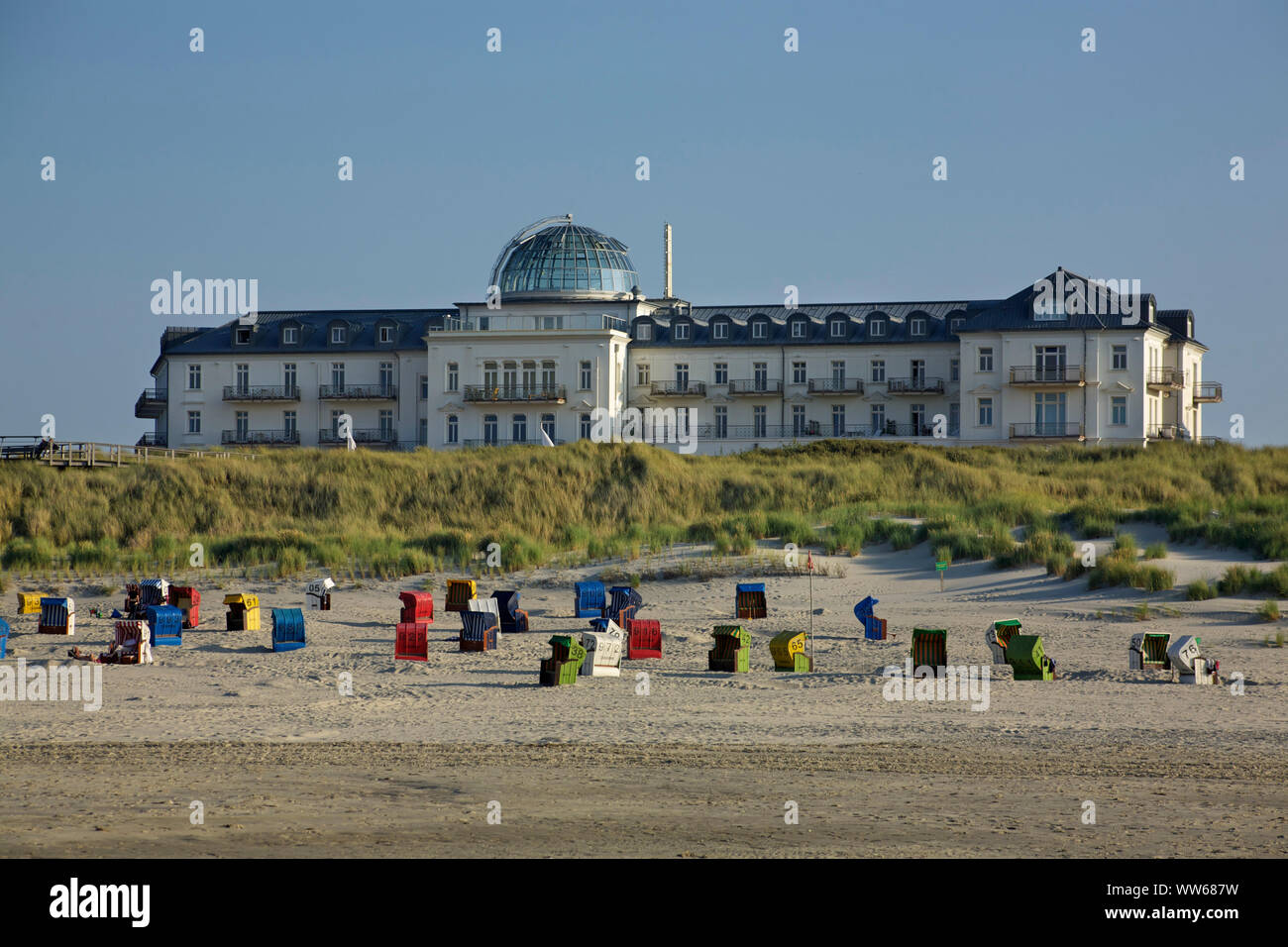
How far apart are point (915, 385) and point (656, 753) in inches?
2312

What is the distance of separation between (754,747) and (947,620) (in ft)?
27.9

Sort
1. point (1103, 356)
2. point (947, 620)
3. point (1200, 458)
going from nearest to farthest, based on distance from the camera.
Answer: point (947, 620), point (1200, 458), point (1103, 356)

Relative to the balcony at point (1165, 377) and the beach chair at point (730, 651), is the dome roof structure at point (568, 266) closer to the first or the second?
the balcony at point (1165, 377)

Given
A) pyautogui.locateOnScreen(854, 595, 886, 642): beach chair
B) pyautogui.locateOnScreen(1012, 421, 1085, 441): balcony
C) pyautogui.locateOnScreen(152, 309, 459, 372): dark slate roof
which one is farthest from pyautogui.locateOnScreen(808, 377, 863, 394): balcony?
pyautogui.locateOnScreen(854, 595, 886, 642): beach chair

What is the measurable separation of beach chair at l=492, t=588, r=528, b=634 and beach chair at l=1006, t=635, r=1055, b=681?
21.8 feet

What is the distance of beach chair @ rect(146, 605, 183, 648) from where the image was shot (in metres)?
17.4

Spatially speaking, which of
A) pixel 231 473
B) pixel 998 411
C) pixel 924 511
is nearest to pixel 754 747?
pixel 924 511

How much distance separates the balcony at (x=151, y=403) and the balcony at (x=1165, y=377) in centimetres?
4797

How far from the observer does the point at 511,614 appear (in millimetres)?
18688

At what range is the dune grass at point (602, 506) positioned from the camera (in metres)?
25.6

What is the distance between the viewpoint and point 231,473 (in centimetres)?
3847

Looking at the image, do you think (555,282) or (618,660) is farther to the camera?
(555,282)

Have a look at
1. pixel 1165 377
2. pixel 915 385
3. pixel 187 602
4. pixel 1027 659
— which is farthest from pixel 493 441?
pixel 1027 659
